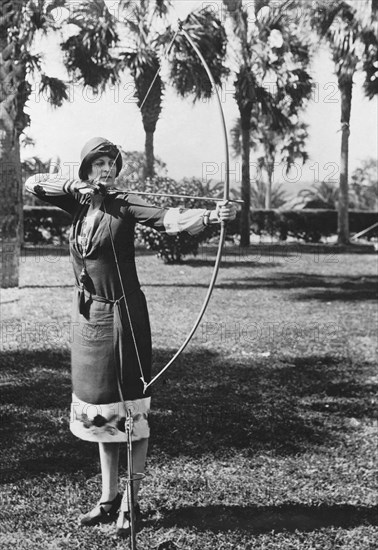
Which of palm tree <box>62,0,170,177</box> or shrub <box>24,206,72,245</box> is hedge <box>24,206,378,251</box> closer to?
shrub <box>24,206,72,245</box>

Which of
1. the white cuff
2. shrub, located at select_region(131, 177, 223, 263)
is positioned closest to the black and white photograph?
the white cuff

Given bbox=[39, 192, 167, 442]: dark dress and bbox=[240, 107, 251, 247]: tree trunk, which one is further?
bbox=[240, 107, 251, 247]: tree trunk

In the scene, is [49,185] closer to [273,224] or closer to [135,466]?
[135,466]

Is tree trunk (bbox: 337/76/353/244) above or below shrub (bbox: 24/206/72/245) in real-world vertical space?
above

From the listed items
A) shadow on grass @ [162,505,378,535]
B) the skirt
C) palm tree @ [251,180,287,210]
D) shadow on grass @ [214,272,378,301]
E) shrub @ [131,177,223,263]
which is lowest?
shadow on grass @ [162,505,378,535]

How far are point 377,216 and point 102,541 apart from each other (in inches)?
1043

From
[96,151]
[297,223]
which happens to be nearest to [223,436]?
[96,151]

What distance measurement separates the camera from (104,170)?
3.44 metres

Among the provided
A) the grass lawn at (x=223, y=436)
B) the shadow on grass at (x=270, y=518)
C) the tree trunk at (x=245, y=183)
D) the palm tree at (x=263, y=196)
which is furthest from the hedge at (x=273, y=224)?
the shadow on grass at (x=270, y=518)

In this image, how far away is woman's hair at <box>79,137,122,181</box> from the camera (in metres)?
3.39

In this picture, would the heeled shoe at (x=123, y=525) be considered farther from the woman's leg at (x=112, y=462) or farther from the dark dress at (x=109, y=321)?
the dark dress at (x=109, y=321)

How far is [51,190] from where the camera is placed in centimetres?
360

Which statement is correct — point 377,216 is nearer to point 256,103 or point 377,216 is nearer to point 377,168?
point 256,103

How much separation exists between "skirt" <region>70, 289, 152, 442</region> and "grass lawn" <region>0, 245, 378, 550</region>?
0.60 m
